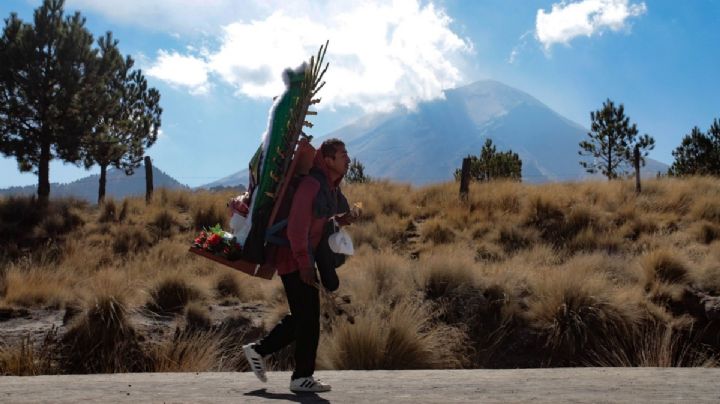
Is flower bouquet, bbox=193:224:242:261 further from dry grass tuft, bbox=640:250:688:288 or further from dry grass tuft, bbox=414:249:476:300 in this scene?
dry grass tuft, bbox=640:250:688:288

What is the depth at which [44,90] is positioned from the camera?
21.7 m

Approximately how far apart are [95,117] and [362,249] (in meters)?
13.2

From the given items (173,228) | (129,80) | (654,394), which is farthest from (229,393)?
(129,80)

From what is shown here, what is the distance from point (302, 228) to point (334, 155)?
1.90 ft

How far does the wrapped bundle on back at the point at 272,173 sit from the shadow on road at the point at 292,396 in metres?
0.81

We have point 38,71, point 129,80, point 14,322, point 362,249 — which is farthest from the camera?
point 129,80

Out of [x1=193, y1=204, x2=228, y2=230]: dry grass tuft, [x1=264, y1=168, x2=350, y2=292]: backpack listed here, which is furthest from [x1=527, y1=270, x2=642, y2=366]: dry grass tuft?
[x1=193, y1=204, x2=228, y2=230]: dry grass tuft

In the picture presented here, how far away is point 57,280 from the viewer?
35.0ft

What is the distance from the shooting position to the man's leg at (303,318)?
4.27 meters

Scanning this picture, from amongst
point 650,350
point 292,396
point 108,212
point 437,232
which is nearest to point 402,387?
point 292,396

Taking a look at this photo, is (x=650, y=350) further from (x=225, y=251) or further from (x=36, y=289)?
(x=36, y=289)

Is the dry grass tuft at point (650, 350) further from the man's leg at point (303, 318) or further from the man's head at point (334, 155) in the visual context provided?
the man's head at point (334, 155)

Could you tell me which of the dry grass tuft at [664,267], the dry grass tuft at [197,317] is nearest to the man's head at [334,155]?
the dry grass tuft at [197,317]

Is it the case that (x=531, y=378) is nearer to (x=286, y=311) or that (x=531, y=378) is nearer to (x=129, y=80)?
(x=286, y=311)
